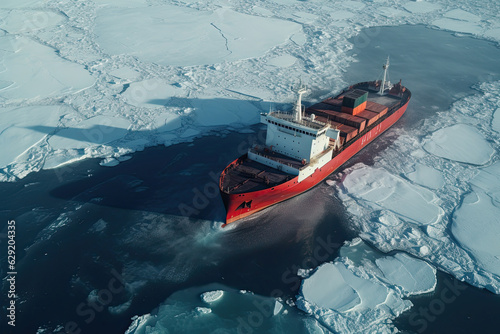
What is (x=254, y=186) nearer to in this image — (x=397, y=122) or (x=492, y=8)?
(x=397, y=122)

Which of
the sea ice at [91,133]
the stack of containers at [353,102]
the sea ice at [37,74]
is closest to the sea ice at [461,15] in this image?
the stack of containers at [353,102]

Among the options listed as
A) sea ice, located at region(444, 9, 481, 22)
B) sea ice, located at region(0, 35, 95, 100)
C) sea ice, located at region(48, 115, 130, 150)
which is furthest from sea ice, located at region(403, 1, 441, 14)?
sea ice, located at region(48, 115, 130, 150)

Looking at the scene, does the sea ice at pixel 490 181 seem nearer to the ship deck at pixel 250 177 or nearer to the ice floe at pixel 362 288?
the ice floe at pixel 362 288

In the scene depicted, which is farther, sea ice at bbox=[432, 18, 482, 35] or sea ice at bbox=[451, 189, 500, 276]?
sea ice at bbox=[432, 18, 482, 35]

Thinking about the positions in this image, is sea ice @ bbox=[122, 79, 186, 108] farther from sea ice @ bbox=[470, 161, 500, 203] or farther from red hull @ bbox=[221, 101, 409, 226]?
sea ice @ bbox=[470, 161, 500, 203]

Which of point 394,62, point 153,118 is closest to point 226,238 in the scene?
point 153,118
